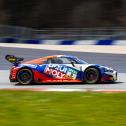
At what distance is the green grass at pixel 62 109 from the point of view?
589cm

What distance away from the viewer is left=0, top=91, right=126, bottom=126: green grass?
19.3ft

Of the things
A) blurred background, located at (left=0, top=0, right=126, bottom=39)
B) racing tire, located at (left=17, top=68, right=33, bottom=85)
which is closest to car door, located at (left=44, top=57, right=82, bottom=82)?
racing tire, located at (left=17, top=68, right=33, bottom=85)

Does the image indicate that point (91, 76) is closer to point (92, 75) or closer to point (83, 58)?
point (92, 75)

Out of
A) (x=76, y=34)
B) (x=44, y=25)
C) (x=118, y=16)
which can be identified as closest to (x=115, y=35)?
(x=76, y=34)

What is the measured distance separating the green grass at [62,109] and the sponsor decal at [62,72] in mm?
6018

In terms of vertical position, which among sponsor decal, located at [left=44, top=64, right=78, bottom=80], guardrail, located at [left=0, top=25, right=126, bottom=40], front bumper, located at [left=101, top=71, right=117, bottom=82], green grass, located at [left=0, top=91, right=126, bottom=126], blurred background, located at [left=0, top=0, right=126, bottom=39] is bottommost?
green grass, located at [left=0, top=91, right=126, bottom=126]

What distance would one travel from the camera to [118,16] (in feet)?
131

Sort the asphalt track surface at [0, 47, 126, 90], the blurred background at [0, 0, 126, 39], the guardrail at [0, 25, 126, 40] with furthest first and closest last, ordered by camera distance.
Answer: the blurred background at [0, 0, 126, 39] < the guardrail at [0, 25, 126, 40] < the asphalt track surface at [0, 47, 126, 90]

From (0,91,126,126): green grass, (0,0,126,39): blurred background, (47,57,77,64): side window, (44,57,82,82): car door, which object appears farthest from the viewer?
(0,0,126,39): blurred background

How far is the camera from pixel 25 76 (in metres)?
14.4

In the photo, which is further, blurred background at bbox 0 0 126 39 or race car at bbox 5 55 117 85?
blurred background at bbox 0 0 126 39

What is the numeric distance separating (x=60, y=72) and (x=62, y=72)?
6 cm

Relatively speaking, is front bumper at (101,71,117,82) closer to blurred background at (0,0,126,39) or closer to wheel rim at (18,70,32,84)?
wheel rim at (18,70,32,84)

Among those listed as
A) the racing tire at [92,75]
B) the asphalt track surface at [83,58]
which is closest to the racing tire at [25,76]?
the asphalt track surface at [83,58]
